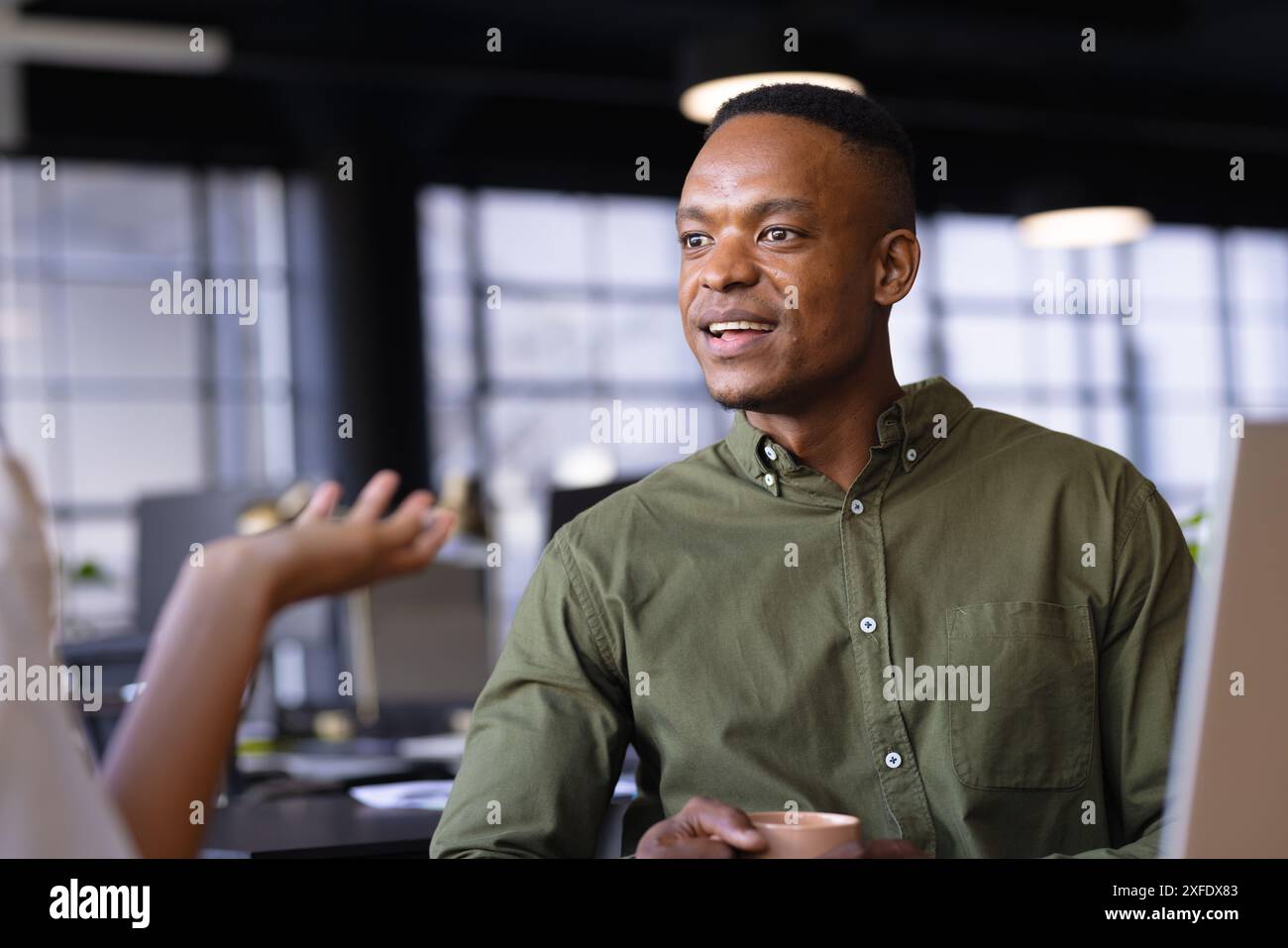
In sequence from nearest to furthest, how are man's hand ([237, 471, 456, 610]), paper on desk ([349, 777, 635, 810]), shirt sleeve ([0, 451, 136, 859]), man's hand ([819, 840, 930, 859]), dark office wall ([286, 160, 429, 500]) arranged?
shirt sleeve ([0, 451, 136, 859])
man's hand ([237, 471, 456, 610])
man's hand ([819, 840, 930, 859])
paper on desk ([349, 777, 635, 810])
dark office wall ([286, 160, 429, 500])

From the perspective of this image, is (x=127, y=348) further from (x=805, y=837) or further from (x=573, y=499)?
(x=805, y=837)

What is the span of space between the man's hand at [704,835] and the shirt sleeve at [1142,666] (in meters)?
0.53

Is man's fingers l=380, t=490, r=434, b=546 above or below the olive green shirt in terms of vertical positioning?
above

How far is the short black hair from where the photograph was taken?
5.74ft

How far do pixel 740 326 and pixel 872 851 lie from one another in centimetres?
68

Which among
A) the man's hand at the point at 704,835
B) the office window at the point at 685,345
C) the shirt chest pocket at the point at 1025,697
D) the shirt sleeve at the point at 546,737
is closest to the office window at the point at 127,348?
the office window at the point at 685,345

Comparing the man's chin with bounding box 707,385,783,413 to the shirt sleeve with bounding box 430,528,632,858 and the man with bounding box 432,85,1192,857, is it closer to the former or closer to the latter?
the man with bounding box 432,85,1192,857

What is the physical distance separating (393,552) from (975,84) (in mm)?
9018

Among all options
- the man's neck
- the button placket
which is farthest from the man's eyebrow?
the button placket

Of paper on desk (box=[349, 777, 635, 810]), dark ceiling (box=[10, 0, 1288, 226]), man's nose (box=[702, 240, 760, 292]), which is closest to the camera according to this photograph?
man's nose (box=[702, 240, 760, 292])

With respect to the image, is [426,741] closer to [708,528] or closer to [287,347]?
[708,528]

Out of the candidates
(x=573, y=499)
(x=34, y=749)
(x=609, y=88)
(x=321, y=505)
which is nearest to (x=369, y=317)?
(x=609, y=88)

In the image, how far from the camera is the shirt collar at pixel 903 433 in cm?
172

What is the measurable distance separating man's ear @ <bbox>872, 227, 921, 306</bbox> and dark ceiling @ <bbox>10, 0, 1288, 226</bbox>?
18.9ft
